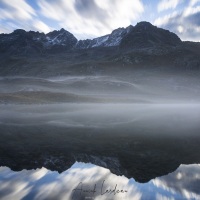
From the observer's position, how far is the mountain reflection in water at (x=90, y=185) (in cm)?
1179

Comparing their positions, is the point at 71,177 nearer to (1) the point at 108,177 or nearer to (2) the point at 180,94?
(1) the point at 108,177

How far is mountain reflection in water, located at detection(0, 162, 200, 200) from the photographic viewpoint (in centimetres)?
1179

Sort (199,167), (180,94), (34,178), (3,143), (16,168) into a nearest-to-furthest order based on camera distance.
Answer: (34,178), (16,168), (199,167), (3,143), (180,94)

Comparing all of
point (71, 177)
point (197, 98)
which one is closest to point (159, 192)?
point (71, 177)

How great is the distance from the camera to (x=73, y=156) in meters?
19.4

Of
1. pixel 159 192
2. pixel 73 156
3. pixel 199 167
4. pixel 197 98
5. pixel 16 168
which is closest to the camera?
pixel 159 192

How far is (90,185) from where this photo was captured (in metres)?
13.1

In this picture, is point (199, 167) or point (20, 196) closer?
point (20, 196)

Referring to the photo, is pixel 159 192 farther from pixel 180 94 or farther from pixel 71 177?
pixel 180 94

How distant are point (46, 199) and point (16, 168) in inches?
229

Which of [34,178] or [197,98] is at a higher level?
[197,98]
